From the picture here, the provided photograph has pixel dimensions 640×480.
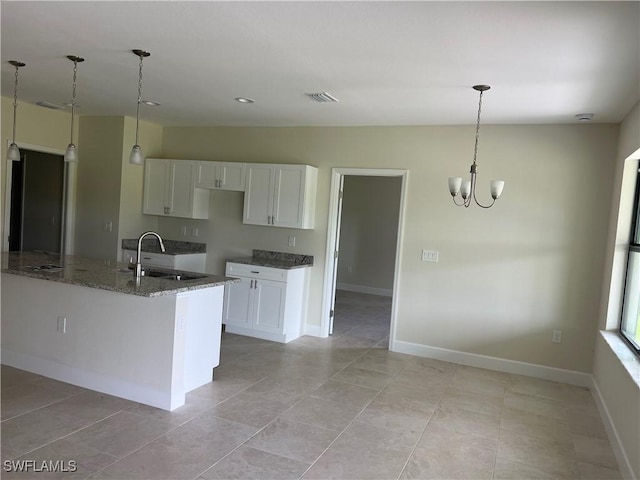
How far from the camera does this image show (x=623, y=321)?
3.93 m

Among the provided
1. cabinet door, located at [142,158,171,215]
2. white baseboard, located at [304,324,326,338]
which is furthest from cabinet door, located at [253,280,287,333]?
cabinet door, located at [142,158,171,215]

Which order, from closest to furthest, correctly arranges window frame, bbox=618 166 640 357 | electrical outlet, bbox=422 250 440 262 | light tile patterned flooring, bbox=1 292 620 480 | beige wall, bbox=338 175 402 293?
light tile patterned flooring, bbox=1 292 620 480
window frame, bbox=618 166 640 357
electrical outlet, bbox=422 250 440 262
beige wall, bbox=338 175 402 293

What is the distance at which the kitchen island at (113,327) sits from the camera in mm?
3352

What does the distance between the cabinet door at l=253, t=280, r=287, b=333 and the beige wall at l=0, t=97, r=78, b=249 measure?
2928 mm

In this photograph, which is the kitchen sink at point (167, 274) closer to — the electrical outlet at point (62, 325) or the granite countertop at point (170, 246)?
the electrical outlet at point (62, 325)

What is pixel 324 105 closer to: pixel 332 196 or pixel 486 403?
pixel 332 196

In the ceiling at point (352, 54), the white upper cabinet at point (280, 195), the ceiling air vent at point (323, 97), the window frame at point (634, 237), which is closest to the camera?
the ceiling at point (352, 54)

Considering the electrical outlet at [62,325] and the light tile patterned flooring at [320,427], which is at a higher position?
the electrical outlet at [62,325]

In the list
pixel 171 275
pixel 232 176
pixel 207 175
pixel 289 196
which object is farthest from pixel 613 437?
pixel 207 175

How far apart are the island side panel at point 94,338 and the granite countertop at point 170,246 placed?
7.11 feet

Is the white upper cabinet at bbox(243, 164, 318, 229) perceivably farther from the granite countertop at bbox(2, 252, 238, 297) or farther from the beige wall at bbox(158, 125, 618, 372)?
the granite countertop at bbox(2, 252, 238, 297)

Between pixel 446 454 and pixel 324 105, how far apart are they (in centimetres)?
312

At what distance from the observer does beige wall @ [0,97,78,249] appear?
5188 millimetres

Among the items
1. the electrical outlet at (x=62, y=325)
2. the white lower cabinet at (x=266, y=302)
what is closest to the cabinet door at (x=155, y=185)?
the white lower cabinet at (x=266, y=302)
